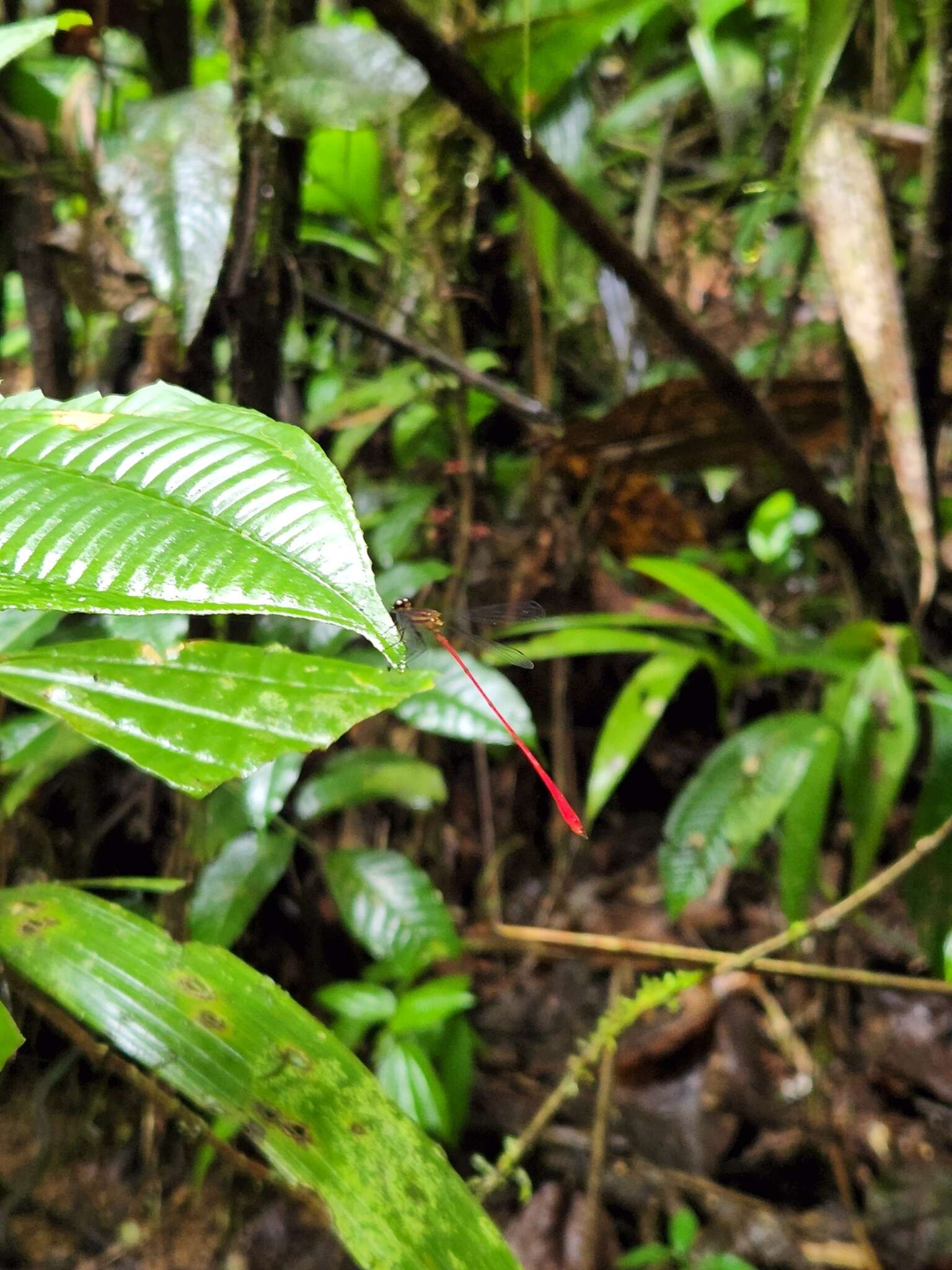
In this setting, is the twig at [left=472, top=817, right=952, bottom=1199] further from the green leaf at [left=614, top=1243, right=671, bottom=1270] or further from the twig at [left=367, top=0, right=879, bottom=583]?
the twig at [left=367, top=0, right=879, bottom=583]

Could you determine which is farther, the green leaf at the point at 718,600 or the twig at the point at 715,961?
the green leaf at the point at 718,600

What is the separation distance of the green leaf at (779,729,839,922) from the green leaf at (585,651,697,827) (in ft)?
0.69

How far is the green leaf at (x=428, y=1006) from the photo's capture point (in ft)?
3.50

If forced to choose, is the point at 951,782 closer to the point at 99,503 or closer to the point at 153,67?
the point at 99,503

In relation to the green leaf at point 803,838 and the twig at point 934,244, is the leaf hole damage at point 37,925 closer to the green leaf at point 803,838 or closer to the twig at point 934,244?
the green leaf at point 803,838

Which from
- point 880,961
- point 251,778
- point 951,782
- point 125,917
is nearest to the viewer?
point 125,917

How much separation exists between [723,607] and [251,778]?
67 cm

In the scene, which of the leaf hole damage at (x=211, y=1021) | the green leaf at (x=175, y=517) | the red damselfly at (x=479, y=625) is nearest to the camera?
the green leaf at (x=175, y=517)

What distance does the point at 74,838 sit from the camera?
4.01 feet

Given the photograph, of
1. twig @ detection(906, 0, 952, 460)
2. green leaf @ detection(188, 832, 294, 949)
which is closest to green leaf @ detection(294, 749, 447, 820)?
green leaf @ detection(188, 832, 294, 949)

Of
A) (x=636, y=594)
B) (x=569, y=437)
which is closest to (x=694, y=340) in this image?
(x=569, y=437)

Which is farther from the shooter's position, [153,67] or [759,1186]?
[759,1186]

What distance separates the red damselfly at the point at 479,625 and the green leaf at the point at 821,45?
25.5 inches

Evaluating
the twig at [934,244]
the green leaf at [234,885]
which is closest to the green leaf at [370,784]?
the green leaf at [234,885]
